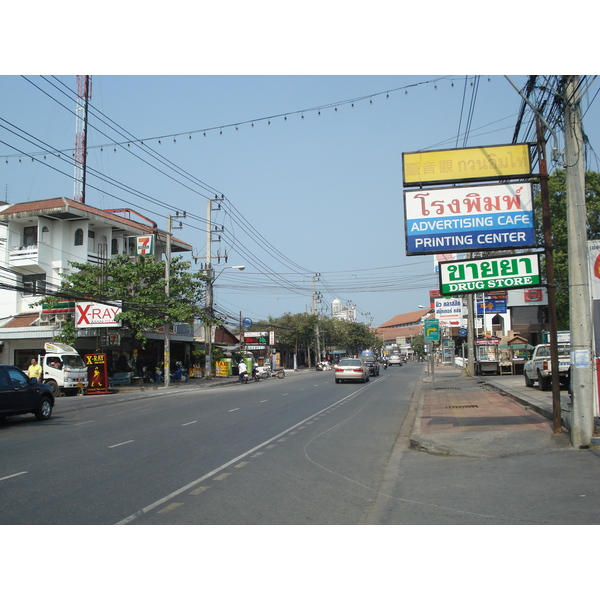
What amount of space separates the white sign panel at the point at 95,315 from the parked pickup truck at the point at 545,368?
22.2 metres

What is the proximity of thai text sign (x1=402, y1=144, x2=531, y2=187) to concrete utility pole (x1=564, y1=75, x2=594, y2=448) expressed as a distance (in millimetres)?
1148

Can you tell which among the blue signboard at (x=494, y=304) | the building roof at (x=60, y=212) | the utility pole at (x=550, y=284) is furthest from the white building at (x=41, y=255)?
the utility pole at (x=550, y=284)

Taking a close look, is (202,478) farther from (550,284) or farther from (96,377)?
(96,377)

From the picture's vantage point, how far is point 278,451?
10.6m

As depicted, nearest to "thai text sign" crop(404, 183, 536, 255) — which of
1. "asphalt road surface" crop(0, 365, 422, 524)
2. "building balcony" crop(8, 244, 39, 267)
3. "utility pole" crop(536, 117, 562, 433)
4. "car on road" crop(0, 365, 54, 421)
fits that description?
"utility pole" crop(536, 117, 562, 433)

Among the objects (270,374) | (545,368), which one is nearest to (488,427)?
(545,368)

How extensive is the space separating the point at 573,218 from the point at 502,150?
2081mm

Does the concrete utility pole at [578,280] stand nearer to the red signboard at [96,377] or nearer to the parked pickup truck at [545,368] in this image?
the parked pickup truck at [545,368]

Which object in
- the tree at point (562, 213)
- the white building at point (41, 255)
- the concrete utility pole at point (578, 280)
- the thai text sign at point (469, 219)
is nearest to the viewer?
the concrete utility pole at point (578, 280)

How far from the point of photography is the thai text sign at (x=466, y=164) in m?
11.1

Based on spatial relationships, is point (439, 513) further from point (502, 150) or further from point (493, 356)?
point (493, 356)

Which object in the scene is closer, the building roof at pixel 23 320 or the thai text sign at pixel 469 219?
the thai text sign at pixel 469 219
